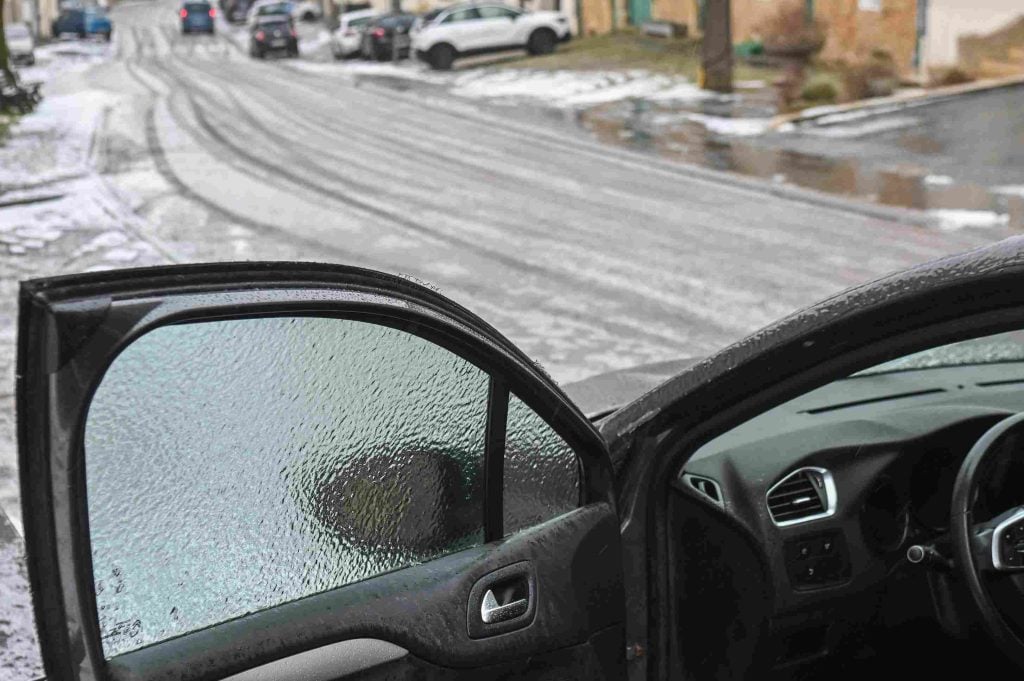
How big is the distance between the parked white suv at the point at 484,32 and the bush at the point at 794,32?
8.07 meters

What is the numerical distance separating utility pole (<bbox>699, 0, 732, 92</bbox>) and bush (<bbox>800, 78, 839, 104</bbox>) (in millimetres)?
1888

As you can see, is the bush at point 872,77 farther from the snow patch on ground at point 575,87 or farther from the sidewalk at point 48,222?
the sidewalk at point 48,222

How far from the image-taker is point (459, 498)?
85.8 inches

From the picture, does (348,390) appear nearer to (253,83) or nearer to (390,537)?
(390,537)

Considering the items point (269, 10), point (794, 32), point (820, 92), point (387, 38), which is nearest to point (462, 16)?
point (387, 38)

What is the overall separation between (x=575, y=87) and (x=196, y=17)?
31.0 m

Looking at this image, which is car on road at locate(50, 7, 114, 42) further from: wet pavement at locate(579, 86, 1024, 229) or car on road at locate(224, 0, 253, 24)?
wet pavement at locate(579, 86, 1024, 229)

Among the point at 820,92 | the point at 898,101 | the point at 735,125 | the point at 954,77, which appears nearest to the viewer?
the point at 735,125

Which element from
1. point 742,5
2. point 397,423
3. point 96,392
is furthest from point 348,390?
point 742,5

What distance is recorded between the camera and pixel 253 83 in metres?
30.8

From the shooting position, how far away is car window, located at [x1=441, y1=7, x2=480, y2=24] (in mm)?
33000

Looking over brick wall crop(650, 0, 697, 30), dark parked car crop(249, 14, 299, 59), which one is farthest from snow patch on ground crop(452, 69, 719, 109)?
dark parked car crop(249, 14, 299, 59)

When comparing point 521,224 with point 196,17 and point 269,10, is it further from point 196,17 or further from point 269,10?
point 196,17

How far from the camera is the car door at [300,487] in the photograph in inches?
64.3
